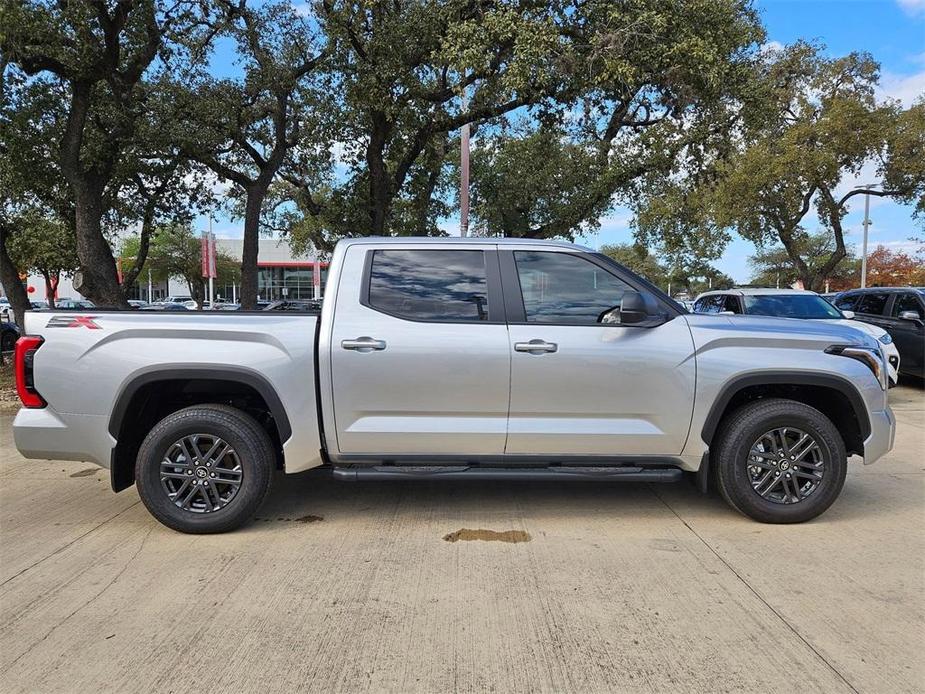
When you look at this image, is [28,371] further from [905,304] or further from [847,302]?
[847,302]

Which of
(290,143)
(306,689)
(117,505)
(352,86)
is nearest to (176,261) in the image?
(290,143)

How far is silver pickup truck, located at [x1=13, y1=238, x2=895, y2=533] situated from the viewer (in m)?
4.16

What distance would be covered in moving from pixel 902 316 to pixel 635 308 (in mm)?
9371

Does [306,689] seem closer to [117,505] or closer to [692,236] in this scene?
[117,505]

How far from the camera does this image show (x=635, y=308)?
4.03 m

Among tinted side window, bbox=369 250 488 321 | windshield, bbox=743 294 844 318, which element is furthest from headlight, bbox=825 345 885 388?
windshield, bbox=743 294 844 318

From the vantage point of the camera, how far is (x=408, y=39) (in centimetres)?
983

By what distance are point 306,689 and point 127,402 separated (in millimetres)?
2382

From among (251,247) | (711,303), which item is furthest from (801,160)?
(251,247)

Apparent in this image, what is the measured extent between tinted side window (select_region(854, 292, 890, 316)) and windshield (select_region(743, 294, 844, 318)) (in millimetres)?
2979

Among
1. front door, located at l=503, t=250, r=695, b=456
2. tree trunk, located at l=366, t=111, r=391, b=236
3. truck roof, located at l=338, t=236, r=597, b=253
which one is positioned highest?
tree trunk, located at l=366, t=111, r=391, b=236

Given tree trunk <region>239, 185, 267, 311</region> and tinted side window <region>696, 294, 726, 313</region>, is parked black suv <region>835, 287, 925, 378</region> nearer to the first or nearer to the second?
tinted side window <region>696, 294, 726, 313</region>

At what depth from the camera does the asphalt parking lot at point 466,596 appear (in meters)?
2.79

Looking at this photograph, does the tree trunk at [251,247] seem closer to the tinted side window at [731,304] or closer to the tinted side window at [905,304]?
the tinted side window at [731,304]
